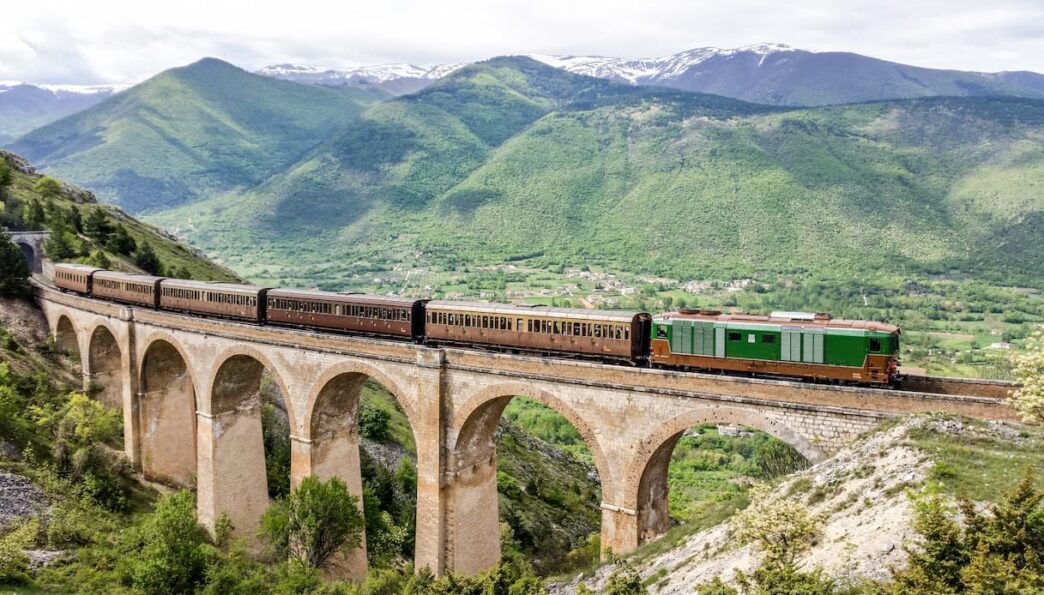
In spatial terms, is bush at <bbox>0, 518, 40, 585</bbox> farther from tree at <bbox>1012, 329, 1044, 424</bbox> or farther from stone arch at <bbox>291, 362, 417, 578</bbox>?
tree at <bbox>1012, 329, 1044, 424</bbox>

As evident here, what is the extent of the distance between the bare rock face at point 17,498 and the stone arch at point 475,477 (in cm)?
1856

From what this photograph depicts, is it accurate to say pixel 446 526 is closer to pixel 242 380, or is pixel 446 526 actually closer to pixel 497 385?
pixel 497 385

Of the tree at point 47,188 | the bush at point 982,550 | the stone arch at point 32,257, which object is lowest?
the bush at point 982,550

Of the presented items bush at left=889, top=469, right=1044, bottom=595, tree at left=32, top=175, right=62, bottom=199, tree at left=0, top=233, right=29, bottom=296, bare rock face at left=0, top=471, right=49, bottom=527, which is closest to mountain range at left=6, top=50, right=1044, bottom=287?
tree at left=32, top=175, right=62, bottom=199

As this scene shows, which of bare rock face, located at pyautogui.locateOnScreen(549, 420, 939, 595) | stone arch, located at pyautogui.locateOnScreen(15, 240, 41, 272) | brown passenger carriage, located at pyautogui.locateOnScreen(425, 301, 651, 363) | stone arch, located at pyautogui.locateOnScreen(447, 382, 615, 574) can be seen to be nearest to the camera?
bare rock face, located at pyautogui.locateOnScreen(549, 420, 939, 595)

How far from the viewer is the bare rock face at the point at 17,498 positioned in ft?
95.5

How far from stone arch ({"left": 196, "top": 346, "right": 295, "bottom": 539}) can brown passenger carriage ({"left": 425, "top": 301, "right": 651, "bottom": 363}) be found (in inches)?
454

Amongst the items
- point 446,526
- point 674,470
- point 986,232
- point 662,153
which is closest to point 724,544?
point 446,526

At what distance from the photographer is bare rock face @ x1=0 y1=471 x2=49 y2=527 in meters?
29.1

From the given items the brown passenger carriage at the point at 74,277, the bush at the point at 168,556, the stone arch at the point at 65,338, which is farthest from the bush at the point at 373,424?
the brown passenger carriage at the point at 74,277

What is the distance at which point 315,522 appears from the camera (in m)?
29.7

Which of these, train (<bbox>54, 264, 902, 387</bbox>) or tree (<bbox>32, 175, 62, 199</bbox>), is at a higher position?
tree (<bbox>32, 175, 62, 199</bbox>)

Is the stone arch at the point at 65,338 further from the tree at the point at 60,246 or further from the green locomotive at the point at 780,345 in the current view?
the green locomotive at the point at 780,345

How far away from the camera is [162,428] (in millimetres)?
42156
